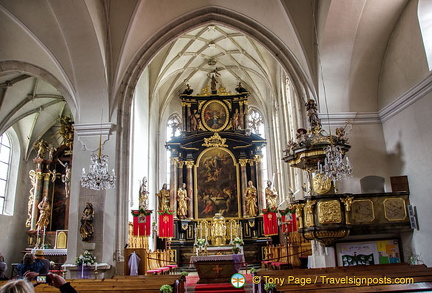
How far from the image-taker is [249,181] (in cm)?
1975

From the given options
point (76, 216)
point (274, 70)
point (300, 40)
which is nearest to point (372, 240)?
point (300, 40)

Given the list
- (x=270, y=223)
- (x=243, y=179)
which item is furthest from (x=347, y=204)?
(x=243, y=179)

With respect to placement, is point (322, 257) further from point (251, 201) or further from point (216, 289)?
point (251, 201)

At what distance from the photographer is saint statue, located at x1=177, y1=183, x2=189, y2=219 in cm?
1925

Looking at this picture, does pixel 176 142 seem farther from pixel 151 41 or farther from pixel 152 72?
pixel 151 41

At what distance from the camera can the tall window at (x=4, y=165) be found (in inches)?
633

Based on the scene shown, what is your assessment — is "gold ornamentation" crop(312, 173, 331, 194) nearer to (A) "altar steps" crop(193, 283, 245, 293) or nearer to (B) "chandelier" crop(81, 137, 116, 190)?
(A) "altar steps" crop(193, 283, 245, 293)

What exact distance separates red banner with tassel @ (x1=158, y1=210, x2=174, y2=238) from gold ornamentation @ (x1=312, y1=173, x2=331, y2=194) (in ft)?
27.3

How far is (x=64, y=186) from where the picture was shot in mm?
16438

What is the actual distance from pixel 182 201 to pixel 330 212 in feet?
36.3

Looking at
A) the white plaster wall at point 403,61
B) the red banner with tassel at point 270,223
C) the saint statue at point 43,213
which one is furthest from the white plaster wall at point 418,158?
the saint statue at point 43,213

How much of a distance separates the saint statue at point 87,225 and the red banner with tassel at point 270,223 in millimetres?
8270

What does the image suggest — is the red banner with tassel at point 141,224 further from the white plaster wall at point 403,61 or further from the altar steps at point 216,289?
the white plaster wall at point 403,61

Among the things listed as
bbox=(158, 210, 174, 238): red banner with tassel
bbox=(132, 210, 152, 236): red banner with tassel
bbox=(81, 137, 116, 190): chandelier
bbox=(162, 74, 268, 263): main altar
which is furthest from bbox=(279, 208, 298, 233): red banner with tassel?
bbox=(81, 137, 116, 190): chandelier
